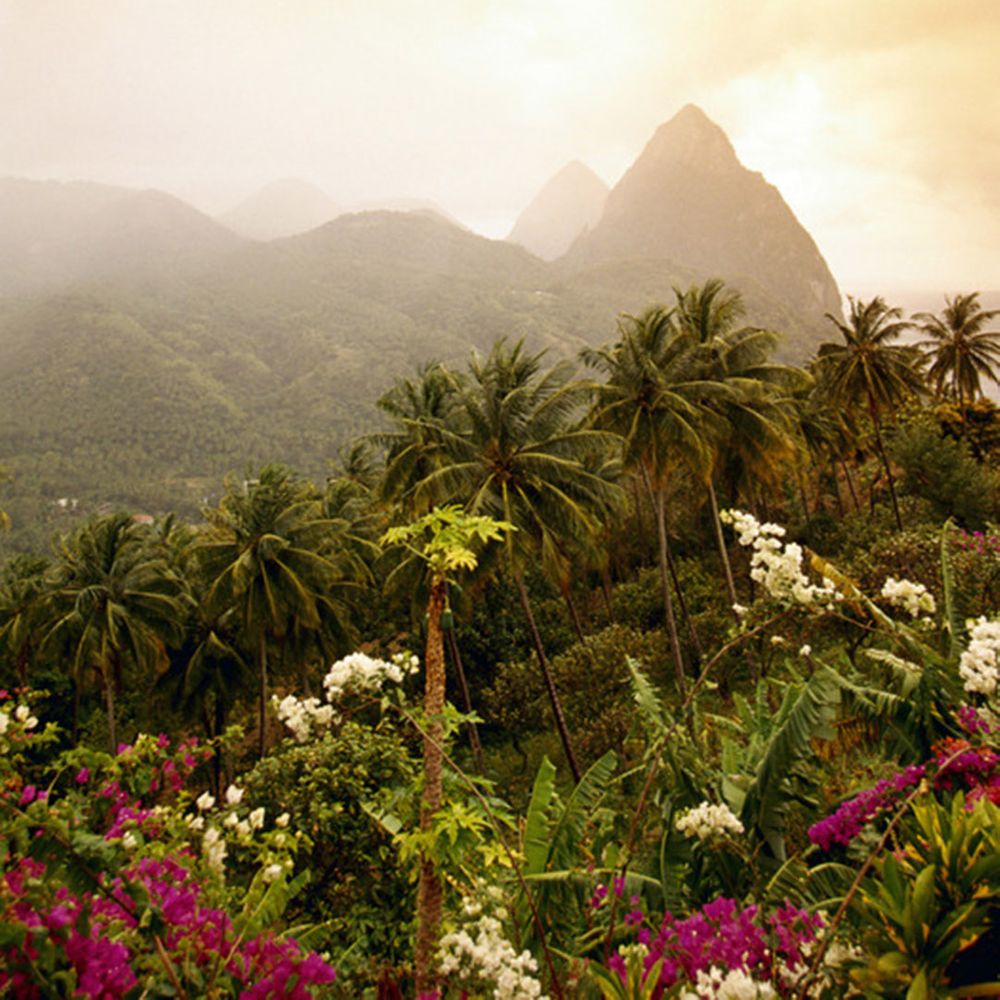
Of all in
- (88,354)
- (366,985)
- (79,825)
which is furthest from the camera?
(88,354)

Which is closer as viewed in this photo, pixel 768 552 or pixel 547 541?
pixel 768 552

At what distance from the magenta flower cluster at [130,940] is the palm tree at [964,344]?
39.4 m

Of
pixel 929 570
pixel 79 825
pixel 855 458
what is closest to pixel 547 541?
pixel 929 570

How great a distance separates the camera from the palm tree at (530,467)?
577 inches

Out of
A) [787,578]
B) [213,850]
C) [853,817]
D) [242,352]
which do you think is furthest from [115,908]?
[242,352]

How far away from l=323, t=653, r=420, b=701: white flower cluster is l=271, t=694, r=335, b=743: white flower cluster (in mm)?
134

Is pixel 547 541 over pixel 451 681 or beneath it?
over

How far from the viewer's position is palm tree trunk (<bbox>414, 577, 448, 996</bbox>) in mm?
4176

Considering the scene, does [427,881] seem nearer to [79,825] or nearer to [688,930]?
[688,930]

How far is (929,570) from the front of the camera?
1659cm

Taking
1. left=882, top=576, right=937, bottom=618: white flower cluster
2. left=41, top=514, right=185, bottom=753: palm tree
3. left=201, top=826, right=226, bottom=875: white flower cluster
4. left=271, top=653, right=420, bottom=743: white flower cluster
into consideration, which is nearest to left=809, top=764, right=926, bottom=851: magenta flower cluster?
left=882, top=576, right=937, bottom=618: white flower cluster

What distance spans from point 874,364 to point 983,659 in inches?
1044

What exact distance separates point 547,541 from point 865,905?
11799 millimetres

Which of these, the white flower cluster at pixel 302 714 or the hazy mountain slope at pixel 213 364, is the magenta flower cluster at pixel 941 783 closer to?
the white flower cluster at pixel 302 714
